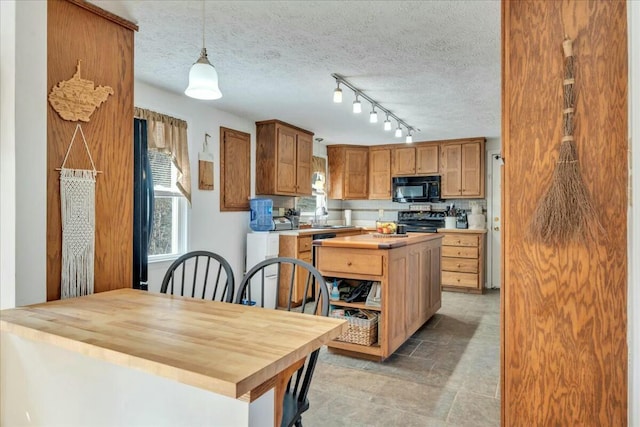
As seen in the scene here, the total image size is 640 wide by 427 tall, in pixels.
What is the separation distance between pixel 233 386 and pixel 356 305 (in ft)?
7.80

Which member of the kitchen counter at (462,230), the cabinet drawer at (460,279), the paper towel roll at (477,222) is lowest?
the cabinet drawer at (460,279)

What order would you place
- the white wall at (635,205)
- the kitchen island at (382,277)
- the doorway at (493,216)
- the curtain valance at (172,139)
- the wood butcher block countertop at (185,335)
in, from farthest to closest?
the doorway at (493,216) < the curtain valance at (172,139) < the kitchen island at (382,277) < the white wall at (635,205) < the wood butcher block countertop at (185,335)

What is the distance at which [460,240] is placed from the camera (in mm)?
5816

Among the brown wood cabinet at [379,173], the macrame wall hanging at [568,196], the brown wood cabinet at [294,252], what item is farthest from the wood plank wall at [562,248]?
the brown wood cabinet at [379,173]

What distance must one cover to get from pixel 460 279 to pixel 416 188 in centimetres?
153

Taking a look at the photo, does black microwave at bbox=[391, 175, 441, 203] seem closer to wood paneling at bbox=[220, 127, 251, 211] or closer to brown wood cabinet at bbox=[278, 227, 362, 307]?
brown wood cabinet at bbox=[278, 227, 362, 307]

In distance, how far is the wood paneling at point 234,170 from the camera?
4.45m

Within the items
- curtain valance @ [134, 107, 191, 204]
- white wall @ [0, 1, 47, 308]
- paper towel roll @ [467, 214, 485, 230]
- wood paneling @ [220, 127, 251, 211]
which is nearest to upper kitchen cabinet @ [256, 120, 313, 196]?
wood paneling @ [220, 127, 251, 211]

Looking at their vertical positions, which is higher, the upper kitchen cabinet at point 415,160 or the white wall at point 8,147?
the upper kitchen cabinet at point 415,160

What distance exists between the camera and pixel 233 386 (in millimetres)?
839

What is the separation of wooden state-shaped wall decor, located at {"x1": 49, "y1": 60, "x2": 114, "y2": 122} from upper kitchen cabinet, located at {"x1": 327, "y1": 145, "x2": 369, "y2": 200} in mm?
4878

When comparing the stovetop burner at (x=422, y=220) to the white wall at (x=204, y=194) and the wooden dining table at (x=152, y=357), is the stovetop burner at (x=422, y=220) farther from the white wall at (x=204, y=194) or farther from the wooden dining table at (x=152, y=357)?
the wooden dining table at (x=152, y=357)

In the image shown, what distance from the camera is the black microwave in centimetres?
619

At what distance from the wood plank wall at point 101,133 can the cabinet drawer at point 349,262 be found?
155 cm
